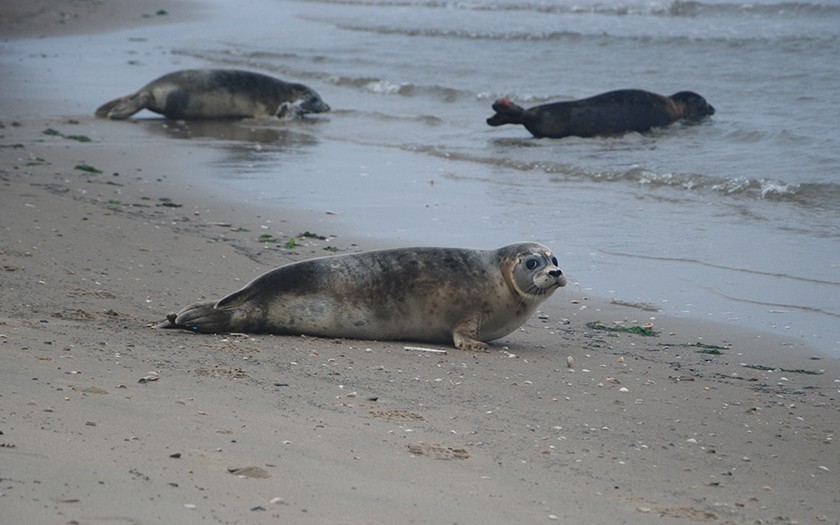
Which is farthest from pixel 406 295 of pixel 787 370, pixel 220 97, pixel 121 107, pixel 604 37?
pixel 604 37

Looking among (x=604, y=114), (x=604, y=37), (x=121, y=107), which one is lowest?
(x=121, y=107)

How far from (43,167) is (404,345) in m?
4.94

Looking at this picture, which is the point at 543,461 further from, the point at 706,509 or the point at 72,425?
the point at 72,425

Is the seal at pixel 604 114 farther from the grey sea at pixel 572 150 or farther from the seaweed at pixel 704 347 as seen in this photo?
the seaweed at pixel 704 347

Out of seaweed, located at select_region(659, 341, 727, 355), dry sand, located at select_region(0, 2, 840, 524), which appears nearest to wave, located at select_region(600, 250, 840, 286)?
dry sand, located at select_region(0, 2, 840, 524)

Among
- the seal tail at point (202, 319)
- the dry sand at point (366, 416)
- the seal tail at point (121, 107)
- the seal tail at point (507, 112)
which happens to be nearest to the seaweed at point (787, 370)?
the dry sand at point (366, 416)

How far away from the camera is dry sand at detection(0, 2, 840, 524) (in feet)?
11.4

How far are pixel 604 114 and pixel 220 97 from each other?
4602mm

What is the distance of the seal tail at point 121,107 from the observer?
1381cm

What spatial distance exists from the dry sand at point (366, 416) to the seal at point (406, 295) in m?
0.15

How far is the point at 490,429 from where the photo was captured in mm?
4473

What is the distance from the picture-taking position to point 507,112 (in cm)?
1370

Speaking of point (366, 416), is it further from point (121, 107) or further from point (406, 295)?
point (121, 107)

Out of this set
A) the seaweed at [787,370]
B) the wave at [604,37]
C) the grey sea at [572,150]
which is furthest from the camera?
the wave at [604,37]
